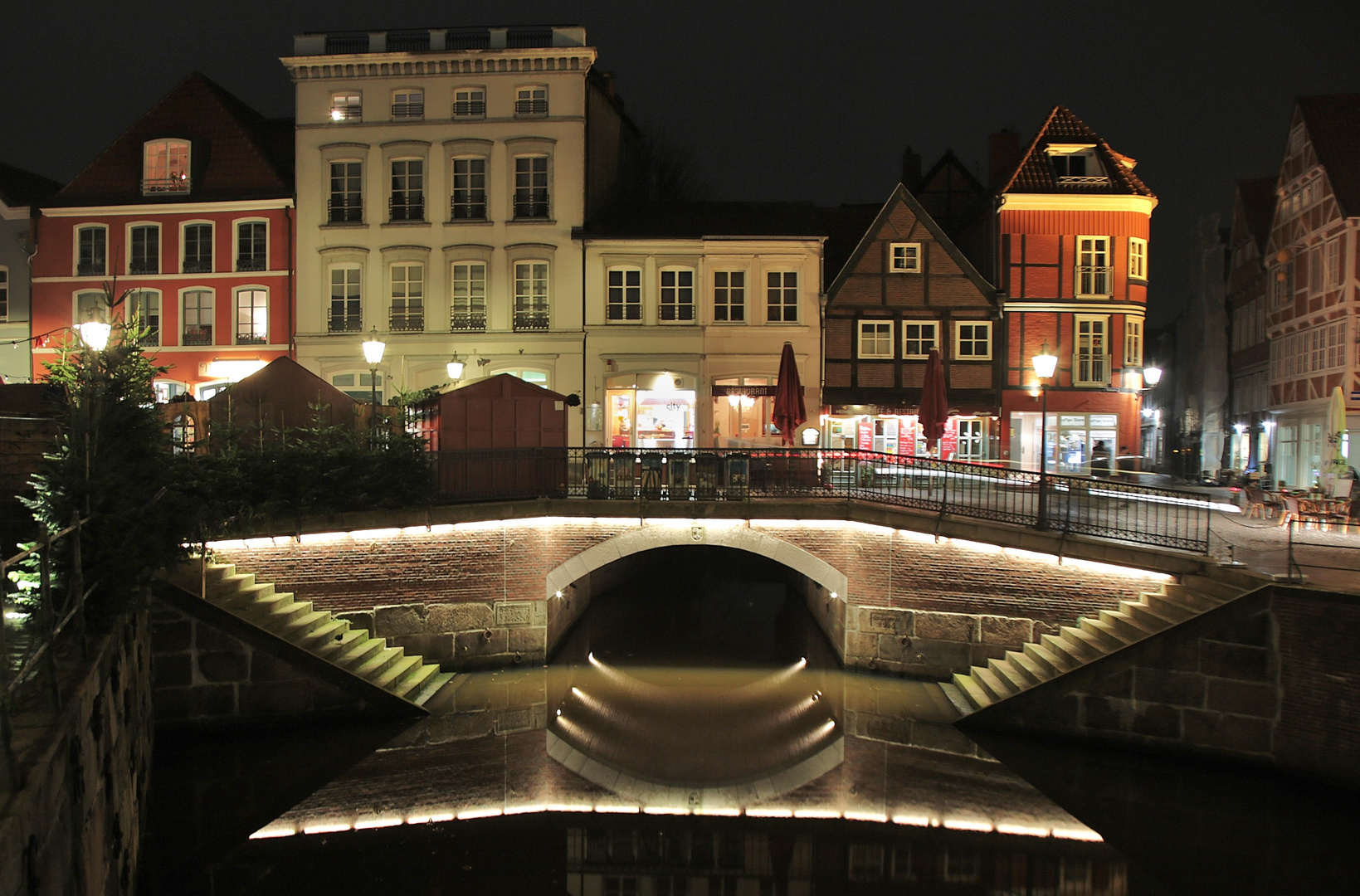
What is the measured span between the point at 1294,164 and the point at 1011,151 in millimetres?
8209

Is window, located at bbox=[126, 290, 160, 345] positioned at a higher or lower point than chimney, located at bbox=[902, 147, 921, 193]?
lower

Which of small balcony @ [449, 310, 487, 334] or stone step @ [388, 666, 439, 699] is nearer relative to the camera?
stone step @ [388, 666, 439, 699]

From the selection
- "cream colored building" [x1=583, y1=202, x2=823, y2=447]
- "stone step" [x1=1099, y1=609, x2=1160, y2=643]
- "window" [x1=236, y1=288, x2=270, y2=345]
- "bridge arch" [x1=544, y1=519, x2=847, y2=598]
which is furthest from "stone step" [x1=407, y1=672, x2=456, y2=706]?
"window" [x1=236, y1=288, x2=270, y2=345]

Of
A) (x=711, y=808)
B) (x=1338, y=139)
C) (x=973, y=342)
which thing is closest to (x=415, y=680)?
(x=711, y=808)

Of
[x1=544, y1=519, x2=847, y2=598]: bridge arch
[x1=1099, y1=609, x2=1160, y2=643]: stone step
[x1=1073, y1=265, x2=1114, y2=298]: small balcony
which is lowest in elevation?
[x1=1099, y1=609, x2=1160, y2=643]: stone step

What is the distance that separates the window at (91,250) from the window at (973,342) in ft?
82.2

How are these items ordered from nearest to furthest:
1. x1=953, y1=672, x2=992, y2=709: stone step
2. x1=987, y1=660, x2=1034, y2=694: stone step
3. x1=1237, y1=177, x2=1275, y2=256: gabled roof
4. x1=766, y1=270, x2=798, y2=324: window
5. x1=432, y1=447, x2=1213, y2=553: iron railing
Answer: x1=987, y1=660, x2=1034, y2=694: stone step
x1=953, y1=672, x2=992, y2=709: stone step
x1=432, y1=447, x2=1213, y2=553: iron railing
x1=766, y1=270, x2=798, y2=324: window
x1=1237, y1=177, x2=1275, y2=256: gabled roof

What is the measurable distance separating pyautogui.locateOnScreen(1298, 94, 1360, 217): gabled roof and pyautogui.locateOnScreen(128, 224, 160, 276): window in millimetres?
32985

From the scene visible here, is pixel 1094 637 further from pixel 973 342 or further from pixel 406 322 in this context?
pixel 406 322

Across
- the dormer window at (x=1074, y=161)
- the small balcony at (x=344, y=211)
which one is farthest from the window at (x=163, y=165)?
the dormer window at (x=1074, y=161)

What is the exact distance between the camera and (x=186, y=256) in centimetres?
2694

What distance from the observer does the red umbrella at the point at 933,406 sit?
774 inches

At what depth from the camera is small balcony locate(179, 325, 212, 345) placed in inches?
1058

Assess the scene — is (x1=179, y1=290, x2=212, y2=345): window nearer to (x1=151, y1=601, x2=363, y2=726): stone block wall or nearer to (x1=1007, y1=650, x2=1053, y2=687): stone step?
(x1=151, y1=601, x2=363, y2=726): stone block wall
